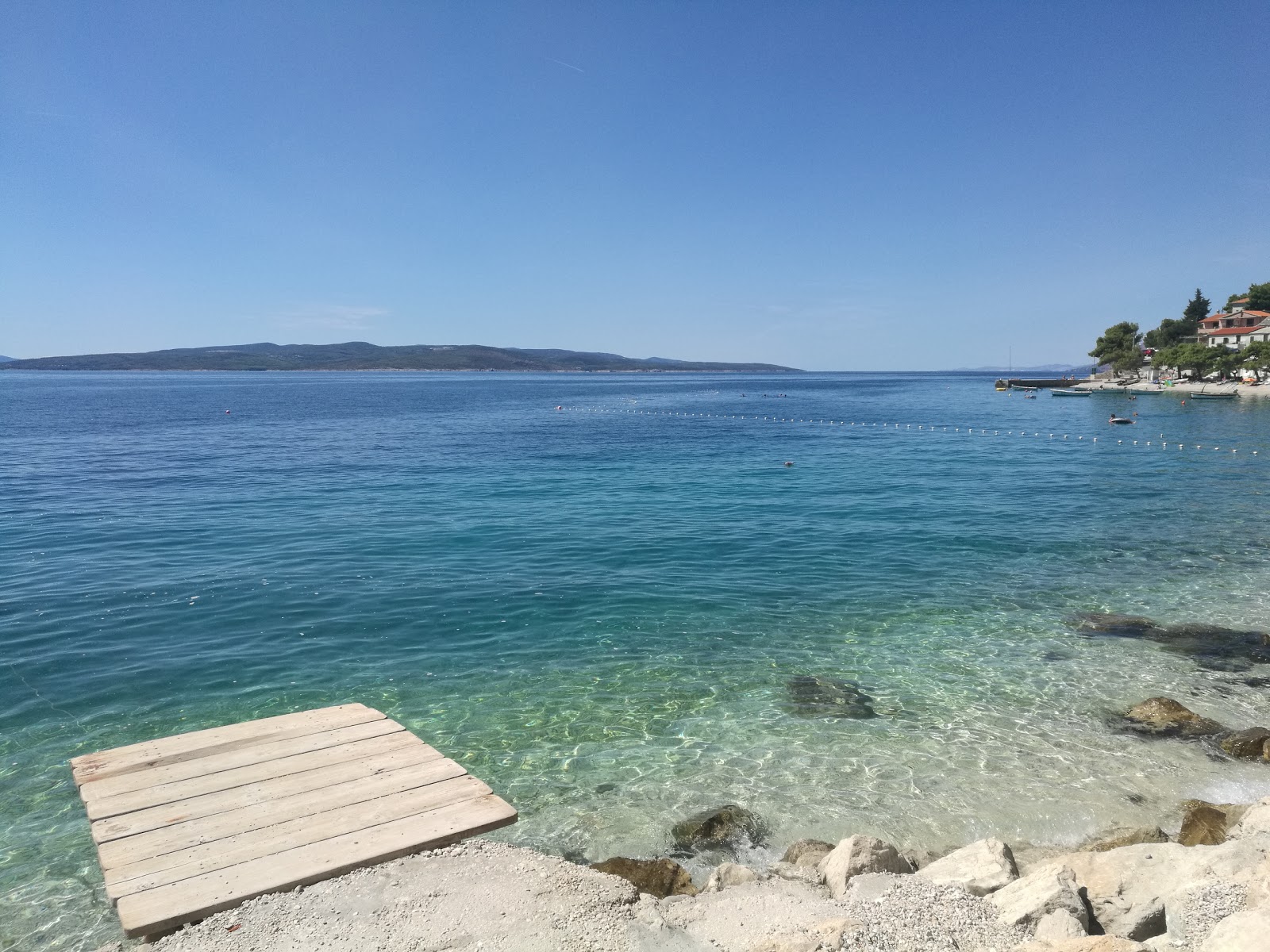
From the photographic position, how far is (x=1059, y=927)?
6191 millimetres

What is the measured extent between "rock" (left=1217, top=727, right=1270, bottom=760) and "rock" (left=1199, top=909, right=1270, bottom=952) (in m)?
7.24

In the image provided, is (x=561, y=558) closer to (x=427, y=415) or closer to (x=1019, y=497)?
(x=1019, y=497)

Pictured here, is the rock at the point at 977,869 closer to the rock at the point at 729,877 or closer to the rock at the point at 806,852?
the rock at the point at 806,852

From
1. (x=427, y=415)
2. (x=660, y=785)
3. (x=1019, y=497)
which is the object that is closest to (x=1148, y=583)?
(x=1019, y=497)

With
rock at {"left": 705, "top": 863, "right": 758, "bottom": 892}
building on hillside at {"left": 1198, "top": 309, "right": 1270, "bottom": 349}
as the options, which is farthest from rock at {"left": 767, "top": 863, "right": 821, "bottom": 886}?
building on hillside at {"left": 1198, "top": 309, "right": 1270, "bottom": 349}

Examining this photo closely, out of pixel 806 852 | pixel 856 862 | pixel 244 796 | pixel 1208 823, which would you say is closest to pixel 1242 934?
pixel 856 862

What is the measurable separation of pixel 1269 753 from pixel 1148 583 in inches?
384

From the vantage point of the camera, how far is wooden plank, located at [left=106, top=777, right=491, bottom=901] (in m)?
6.71

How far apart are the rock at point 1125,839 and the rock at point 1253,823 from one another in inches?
27.0

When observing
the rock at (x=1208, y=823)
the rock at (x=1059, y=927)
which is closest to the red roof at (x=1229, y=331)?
the rock at (x=1208, y=823)

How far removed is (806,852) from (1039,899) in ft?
9.42

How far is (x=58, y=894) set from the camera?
8.37m

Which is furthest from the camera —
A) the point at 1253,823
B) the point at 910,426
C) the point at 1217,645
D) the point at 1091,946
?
the point at 910,426

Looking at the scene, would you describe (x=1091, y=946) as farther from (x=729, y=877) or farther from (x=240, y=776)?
(x=240, y=776)
